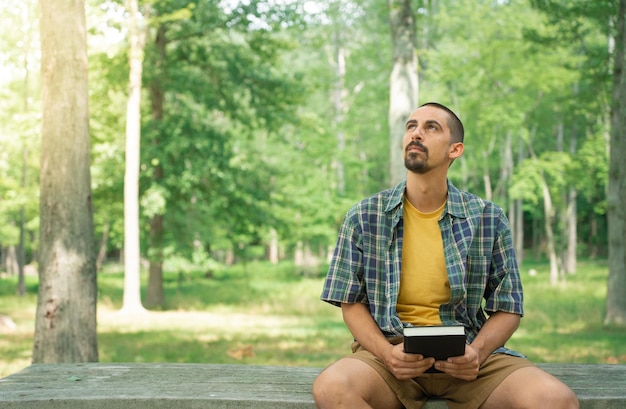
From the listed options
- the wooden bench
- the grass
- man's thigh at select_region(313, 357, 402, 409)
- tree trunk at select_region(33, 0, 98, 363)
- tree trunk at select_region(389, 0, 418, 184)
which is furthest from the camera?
tree trunk at select_region(389, 0, 418, 184)

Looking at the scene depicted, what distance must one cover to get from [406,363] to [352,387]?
27 cm

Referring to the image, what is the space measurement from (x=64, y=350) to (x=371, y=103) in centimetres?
3335

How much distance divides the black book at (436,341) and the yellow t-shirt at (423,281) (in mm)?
382

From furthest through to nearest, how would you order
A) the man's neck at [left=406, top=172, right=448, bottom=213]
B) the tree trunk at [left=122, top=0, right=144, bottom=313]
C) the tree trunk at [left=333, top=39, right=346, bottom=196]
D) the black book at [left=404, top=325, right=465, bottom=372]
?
the tree trunk at [left=333, top=39, right=346, bottom=196]
the tree trunk at [left=122, top=0, right=144, bottom=313]
the man's neck at [left=406, top=172, right=448, bottom=213]
the black book at [left=404, top=325, right=465, bottom=372]

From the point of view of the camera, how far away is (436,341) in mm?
3309

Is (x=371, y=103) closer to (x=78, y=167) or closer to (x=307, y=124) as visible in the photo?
(x=307, y=124)

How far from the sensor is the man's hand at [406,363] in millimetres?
3433

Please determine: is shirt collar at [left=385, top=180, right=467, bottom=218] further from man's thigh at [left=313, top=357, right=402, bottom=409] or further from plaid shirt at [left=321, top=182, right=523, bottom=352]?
man's thigh at [left=313, top=357, right=402, bottom=409]

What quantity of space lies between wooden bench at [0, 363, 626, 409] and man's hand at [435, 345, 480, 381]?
1.02ft

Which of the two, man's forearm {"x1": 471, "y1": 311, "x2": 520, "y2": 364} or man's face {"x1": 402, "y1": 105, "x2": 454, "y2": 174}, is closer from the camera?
man's forearm {"x1": 471, "y1": 311, "x2": 520, "y2": 364}

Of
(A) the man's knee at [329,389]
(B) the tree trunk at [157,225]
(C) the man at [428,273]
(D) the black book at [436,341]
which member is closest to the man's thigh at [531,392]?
(C) the man at [428,273]

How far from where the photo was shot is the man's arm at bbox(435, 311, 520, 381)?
3.46 meters

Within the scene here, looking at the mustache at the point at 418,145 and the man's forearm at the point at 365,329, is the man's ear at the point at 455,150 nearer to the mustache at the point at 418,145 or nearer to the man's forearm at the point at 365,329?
the mustache at the point at 418,145

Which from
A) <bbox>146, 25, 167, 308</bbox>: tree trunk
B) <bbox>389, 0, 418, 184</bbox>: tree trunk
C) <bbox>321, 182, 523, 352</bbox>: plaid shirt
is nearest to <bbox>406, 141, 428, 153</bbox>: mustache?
<bbox>321, 182, 523, 352</bbox>: plaid shirt
